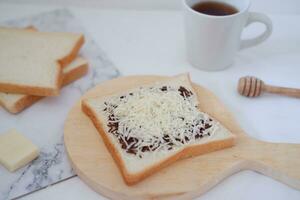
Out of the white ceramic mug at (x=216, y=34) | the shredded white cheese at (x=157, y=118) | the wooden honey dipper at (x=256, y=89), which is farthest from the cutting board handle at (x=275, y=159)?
the white ceramic mug at (x=216, y=34)

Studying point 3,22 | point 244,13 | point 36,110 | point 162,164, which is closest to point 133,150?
point 162,164

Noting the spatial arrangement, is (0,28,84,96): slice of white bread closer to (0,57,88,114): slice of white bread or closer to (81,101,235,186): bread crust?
(0,57,88,114): slice of white bread

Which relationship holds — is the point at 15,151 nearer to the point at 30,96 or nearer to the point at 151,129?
the point at 30,96

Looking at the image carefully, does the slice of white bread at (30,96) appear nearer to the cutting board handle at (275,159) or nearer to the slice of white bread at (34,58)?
the slice of white bread at (34,58)

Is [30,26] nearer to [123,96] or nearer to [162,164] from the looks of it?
[123,96]

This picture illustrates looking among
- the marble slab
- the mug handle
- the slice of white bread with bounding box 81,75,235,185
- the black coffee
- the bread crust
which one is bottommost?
the marble slab

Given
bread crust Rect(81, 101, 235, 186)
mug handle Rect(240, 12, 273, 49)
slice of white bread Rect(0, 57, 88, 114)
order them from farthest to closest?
mug handle Rect(240, 12, 273, 49)
slice of white bread Rect(0, 57, 88, 114)
bread crust Rect(81, 101, 235, 186)

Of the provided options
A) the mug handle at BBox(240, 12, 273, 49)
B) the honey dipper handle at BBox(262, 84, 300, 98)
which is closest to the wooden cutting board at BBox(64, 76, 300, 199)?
the honey dipper handle at BBox(262, 84, 300, 98)
